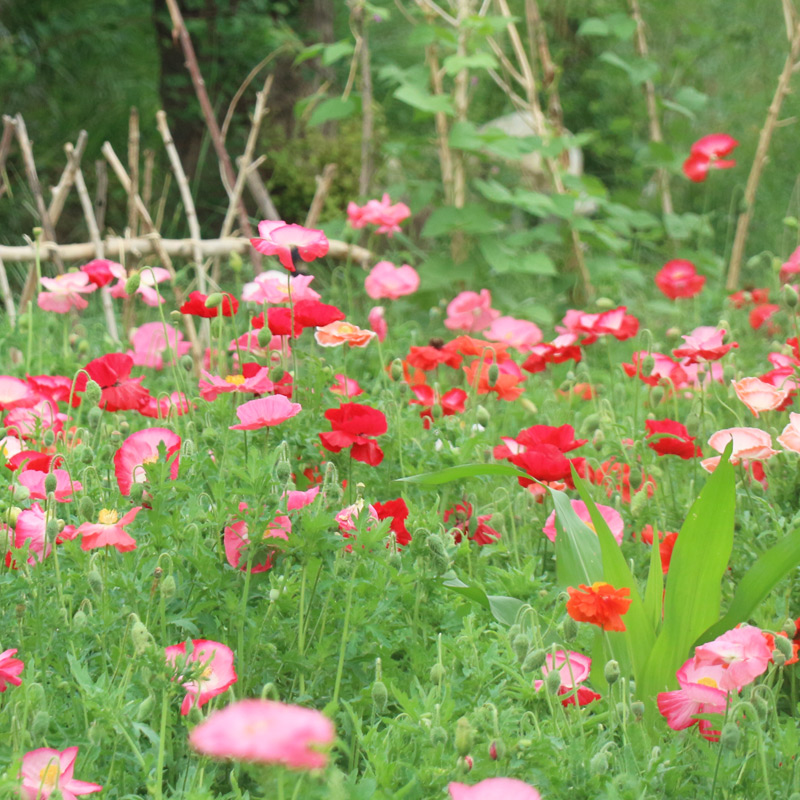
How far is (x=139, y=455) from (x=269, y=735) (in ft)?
3.35

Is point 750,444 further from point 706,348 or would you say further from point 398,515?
point 398,515

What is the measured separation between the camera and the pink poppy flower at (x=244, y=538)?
1234 mm

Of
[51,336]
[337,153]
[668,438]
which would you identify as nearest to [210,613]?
[668,438]

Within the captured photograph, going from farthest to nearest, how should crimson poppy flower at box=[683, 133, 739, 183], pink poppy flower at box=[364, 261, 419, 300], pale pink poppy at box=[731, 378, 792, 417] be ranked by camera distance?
crimson poppy flower at box=[683, 133, 739, 183] < pink poppy flower at box=[364, 261, 419, 300] < pale pink poppy at box=[731, 378, 792, 417]

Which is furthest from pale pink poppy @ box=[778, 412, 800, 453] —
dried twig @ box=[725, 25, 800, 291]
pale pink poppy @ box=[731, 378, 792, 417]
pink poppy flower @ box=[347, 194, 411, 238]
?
dried twig @ box=[725, 25, 800, 291]

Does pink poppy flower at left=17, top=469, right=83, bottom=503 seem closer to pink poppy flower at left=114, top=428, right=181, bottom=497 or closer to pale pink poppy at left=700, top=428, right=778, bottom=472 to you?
pink poppy flower at left=114, top=428, right=181, bottom=497

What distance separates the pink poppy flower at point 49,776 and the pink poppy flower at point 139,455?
1.45 ft

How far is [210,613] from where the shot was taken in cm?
130

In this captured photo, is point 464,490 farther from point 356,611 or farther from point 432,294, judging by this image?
point 432,294

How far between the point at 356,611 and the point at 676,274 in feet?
7.51

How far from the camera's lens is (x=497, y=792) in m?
0.81

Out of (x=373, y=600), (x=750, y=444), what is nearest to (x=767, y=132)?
(x=750, y=444)

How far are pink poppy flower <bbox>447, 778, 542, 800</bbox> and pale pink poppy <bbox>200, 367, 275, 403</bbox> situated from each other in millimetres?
843

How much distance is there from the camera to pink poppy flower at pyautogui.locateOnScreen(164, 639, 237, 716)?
104cm
